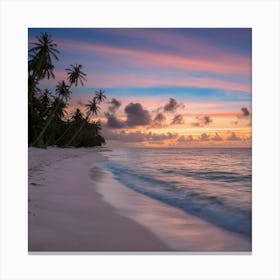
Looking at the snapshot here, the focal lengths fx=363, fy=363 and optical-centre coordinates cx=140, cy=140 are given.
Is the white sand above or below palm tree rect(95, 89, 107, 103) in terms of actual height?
below

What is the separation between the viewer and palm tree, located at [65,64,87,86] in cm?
519

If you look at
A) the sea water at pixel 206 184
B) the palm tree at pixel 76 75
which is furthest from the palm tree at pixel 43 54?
the sea water at pixel 206 184

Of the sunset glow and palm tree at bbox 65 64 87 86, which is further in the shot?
the sunset glow

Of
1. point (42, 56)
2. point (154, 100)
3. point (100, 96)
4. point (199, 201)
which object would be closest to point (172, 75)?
point (154, 100)

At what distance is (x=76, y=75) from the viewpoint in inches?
206

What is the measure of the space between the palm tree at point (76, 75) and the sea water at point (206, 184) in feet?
4.94

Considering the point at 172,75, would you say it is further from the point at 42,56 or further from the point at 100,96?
the point at 42,56

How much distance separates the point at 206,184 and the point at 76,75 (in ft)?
12.2

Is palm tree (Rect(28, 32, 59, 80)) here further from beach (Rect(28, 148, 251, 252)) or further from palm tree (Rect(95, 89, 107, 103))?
beach (Rect(28, 148, 251, 252))

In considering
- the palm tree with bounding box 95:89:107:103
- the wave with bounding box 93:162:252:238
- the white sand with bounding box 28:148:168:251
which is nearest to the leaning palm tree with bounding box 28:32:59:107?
the palm tree with bounding box 95:89:107:103

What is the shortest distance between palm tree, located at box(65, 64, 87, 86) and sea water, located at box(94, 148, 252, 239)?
59.3 inches
